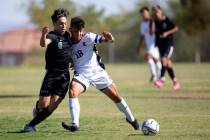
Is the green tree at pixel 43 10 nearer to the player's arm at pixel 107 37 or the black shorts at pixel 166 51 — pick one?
the black shorts at pixel 166 51

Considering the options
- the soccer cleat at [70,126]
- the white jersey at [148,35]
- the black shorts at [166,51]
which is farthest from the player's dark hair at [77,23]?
the white jersey at [148,35]

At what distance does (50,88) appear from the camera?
35.6 feet

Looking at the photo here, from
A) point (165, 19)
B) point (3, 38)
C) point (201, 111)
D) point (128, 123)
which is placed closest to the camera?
point (128, 123)

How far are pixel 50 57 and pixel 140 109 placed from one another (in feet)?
11.8

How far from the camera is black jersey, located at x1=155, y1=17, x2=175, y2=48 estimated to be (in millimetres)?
20188

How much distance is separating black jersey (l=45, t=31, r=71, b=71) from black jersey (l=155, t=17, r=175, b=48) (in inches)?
374

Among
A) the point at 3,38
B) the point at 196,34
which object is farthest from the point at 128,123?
the point at 3,38

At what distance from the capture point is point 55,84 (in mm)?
10891

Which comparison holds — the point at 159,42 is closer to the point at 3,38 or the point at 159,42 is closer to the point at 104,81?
the point at 104,81

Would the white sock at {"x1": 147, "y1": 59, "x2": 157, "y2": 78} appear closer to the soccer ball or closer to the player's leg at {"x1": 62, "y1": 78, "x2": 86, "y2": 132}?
the player's leg at {"x1": 62, "y1": 78, "x2": 86, "y2": 132}

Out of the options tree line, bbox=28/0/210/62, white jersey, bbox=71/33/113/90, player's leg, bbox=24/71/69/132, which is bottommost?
player's leg, bbox=24/71/69/132

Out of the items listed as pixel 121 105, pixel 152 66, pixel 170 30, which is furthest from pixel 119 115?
pixel 152 66

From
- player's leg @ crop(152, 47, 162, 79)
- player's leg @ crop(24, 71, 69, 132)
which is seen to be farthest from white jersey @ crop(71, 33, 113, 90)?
player's leg @ crop(152, 47, 162, 79)

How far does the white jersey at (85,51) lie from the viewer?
35.8ft
